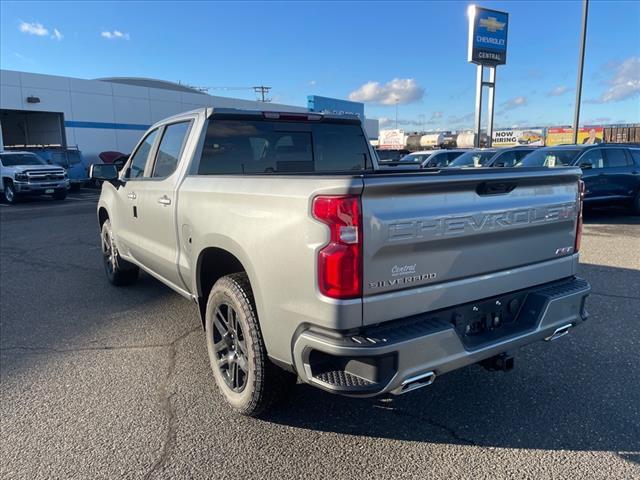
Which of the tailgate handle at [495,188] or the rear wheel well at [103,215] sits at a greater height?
the tailgate handle at [495,188]

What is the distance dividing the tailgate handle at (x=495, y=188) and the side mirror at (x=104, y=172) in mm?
4370

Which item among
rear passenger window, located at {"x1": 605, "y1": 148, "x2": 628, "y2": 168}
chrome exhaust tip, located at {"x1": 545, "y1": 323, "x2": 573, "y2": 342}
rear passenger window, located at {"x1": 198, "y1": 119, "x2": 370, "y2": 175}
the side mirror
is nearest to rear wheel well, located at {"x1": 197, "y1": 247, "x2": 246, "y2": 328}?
rear passenger window, located at {"x1": 198, "y1": 119, "x2": 370, "y2": 175}

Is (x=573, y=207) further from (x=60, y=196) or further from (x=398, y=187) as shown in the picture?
(x=60, y=196)

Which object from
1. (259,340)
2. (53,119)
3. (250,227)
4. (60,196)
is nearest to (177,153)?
(250,227)

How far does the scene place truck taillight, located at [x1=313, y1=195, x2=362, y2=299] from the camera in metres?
2.25

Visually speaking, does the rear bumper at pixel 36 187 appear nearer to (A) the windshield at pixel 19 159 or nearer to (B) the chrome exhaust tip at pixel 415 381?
(A) the windshield at pixel 19 159

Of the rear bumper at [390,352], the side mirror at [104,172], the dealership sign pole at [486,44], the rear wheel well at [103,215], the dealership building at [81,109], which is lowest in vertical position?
the rear bumper at [390,352]

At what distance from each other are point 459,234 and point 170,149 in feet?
9.36

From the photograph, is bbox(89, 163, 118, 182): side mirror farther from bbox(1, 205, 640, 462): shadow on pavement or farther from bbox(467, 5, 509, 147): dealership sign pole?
bbox(467, 5, 509, 147): dealership sign pole

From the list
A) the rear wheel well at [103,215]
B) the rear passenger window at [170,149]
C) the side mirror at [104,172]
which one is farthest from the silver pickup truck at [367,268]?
the rear wheel well at [103,215]

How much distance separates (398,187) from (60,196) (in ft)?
68.2

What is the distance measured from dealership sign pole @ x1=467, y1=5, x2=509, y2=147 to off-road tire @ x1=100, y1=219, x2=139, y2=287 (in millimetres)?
26796

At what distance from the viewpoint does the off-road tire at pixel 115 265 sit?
597 centimetres

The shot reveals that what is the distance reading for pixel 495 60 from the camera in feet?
94.5
